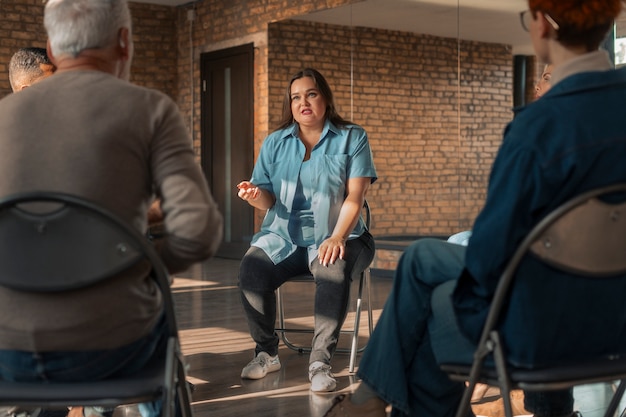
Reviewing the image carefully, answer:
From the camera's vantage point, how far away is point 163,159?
5.78 feet

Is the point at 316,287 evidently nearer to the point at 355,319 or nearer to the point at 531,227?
the point at 355,319

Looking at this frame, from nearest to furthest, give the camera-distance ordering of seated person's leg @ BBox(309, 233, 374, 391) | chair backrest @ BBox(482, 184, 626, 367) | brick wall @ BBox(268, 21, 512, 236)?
chair backrest @ BBox(482, 184, 626, 367) → seated person's leg @ BBox(309, 233, 374, 391) → brick wall @ BBox(268, 21, 512, 236)

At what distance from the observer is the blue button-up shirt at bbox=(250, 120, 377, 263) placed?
4.00 m

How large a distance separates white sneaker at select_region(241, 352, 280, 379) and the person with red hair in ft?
6.17

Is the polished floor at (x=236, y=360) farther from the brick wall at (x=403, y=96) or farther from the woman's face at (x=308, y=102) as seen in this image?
the brick wall at (x=403, y=96)

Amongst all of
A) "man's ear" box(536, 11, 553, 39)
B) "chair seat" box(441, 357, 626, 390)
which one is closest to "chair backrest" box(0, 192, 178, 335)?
"chair seat" box(441, 357, 626, 390)

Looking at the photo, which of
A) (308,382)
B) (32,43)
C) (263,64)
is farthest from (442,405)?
(32,43)

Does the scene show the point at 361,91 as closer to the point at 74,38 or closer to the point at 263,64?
the point at 263,64

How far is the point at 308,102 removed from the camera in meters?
4.09

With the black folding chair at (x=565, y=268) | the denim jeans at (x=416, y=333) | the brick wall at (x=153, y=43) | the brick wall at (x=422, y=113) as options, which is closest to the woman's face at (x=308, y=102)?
the denim jeans at (x=416, y=333)

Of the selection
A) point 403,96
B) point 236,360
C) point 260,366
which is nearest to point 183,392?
point 260,366

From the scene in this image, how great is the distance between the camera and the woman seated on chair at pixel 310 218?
3861mm

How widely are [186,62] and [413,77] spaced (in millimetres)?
4755

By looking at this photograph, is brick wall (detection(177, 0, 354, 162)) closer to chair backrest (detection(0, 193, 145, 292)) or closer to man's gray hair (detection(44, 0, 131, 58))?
man's gray hair (detection(44, 0, 131, 58))
